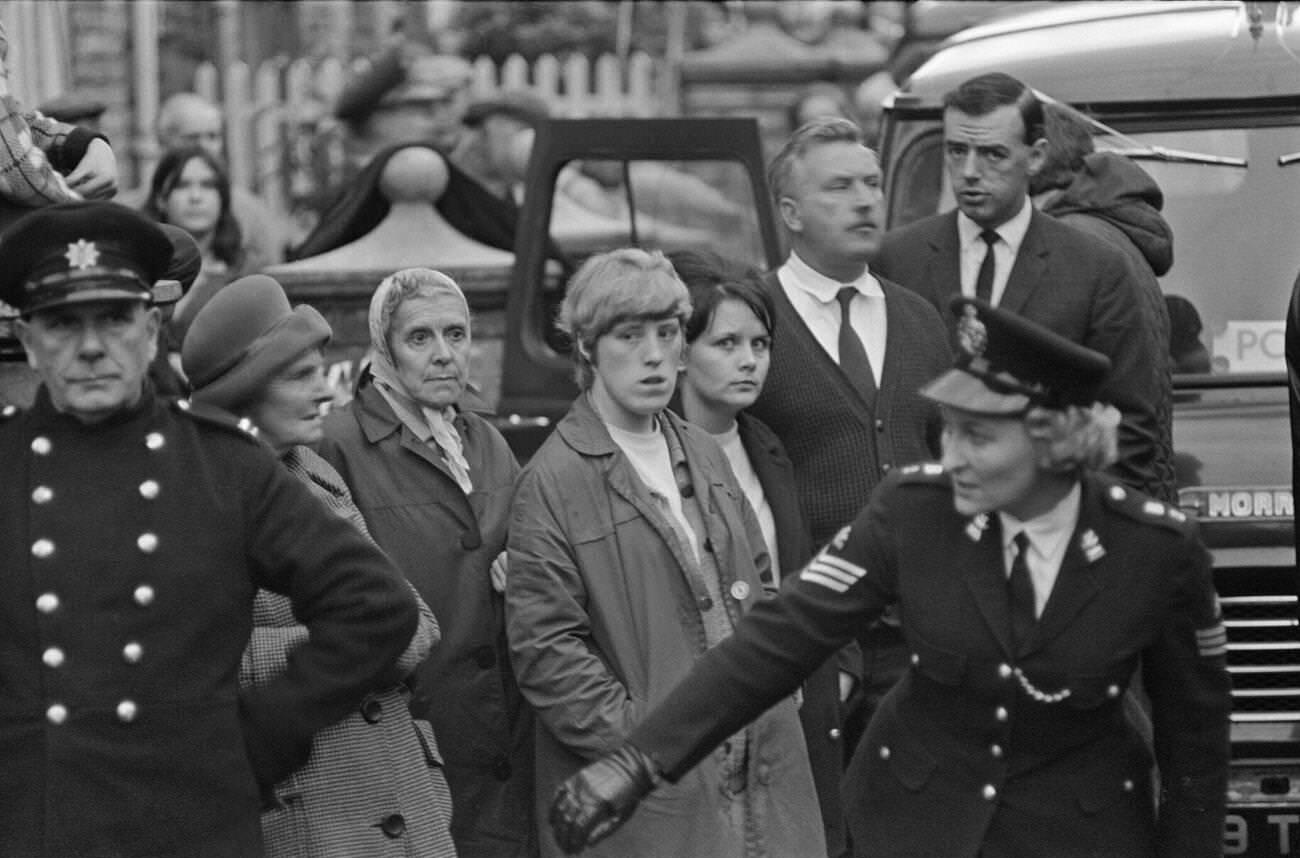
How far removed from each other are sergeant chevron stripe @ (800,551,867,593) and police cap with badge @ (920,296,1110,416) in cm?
36

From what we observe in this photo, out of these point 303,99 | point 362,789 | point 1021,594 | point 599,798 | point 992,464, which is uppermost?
point 303,99

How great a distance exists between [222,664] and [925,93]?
4.65 m

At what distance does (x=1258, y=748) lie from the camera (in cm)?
801

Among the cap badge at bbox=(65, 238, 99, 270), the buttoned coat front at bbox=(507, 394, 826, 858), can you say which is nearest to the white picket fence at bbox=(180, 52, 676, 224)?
the buttoned coat front at bbox=(507, 394, 826, 858)

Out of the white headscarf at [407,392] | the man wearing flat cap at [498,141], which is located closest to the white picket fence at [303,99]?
the man wearing flat cap at [498,141]

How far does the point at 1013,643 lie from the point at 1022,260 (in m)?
2.60

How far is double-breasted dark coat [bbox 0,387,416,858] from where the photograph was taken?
5199mm

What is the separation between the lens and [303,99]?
2036 centimetres

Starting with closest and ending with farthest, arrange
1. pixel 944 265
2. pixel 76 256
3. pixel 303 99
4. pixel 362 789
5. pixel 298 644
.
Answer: pixel 76 256, pixel 298 644, pixel 362 789, pixel 944 265, pixel 303 99

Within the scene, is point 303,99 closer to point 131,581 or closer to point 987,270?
point 987,270

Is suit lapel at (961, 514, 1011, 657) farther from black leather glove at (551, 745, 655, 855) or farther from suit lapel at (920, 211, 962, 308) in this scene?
suit lapel at (920, 211, 962, 308)

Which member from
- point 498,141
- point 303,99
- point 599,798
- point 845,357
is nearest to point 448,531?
point 845,357

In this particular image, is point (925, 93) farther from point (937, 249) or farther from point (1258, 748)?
point (1258, 748)

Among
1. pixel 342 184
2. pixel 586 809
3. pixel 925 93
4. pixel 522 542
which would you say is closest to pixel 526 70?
pixel 342 184
